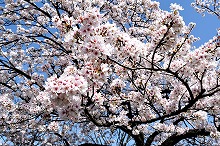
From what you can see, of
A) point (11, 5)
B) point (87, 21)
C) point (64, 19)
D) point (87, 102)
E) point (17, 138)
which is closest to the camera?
point (87, 21)

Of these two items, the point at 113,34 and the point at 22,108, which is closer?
the point at 113,34

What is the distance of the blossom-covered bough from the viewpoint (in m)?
4.20

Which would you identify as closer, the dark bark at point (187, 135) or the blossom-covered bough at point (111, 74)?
the blossom-covered bough at point (111, 74)

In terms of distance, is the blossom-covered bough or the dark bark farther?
the dark bark

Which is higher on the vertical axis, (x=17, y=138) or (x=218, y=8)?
(x=218, y=8)

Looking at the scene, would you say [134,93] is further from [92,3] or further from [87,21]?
[92,3]

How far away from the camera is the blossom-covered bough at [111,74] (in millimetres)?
4203

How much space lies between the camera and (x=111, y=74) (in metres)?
8.62

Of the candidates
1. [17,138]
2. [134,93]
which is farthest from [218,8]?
[17,138]

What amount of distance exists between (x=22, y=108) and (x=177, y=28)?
649cm

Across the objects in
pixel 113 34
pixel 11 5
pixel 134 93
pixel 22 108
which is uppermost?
pixel 11 5

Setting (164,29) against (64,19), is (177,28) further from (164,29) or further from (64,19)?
(64,19)

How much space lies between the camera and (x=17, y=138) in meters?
13.4

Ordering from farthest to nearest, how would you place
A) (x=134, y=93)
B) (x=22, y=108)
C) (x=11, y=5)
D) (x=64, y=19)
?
1. (x=11, y=5)
2. (x=22, y=108)
3. (x=134, y=93)
4. (x=64, y=19)
